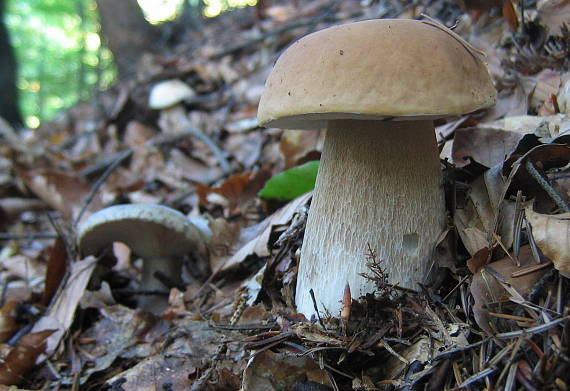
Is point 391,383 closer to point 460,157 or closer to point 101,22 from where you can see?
point 460,157

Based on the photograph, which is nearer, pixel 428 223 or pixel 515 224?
pixel 515 224

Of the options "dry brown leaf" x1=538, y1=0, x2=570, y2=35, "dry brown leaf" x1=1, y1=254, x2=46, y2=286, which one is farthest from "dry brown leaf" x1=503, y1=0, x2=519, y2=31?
"dry brown leaf" x1=1, y1=254, x2=46, y2=286

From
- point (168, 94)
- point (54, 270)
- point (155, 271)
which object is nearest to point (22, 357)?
point (54, 270)

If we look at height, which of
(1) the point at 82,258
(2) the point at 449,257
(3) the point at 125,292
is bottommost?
(3) the point at 125,292

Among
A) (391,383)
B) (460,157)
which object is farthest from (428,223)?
(391,383)

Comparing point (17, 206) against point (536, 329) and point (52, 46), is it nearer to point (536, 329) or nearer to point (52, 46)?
point (536, 329)

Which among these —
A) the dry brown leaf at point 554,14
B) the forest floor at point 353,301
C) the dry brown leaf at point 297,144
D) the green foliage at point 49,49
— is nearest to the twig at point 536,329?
the forest floor at point 353,301
